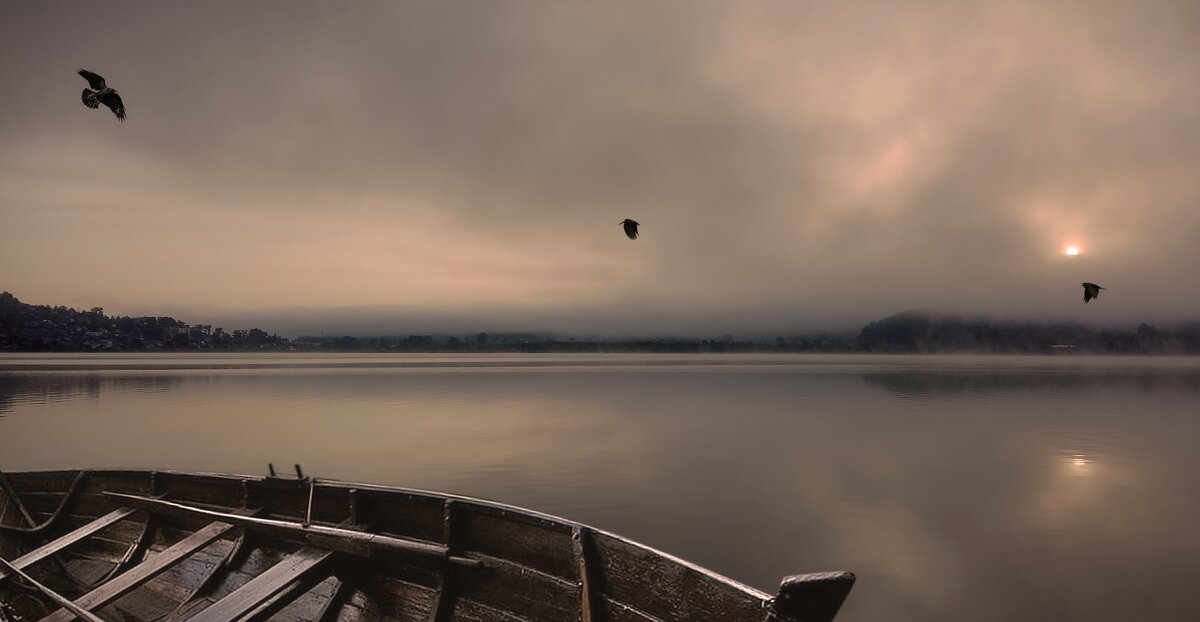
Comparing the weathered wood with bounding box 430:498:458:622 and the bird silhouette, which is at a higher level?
the bird silhouette

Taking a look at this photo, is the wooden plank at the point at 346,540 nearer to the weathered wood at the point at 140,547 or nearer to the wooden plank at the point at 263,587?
the wooden plank at the point at 263,587

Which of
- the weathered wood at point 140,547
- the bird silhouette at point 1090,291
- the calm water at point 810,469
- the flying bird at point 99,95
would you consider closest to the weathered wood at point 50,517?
the weathered wood at point 140,547

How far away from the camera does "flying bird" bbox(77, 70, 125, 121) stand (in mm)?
12305

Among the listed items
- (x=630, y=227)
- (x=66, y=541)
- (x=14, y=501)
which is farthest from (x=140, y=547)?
(x=630, y=227)

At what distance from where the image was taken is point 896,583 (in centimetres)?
1236

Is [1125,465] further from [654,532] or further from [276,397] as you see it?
[276,397]

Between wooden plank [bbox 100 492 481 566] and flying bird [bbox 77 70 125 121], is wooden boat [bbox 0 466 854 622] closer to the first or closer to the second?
wooden plank [bbox 100 492 481 566]

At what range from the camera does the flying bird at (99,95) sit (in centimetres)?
1230

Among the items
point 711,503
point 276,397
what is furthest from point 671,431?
point 276,397

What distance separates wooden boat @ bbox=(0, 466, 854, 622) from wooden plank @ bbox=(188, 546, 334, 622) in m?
0.02

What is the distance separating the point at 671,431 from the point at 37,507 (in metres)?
27.4

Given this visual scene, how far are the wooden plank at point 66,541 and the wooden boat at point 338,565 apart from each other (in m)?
0.02

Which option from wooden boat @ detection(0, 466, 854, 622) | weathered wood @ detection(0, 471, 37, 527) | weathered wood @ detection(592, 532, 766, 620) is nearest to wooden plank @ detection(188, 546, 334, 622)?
wooden boat @ detection(0, 466, 854, 622)

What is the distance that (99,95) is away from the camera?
41.3 feet
